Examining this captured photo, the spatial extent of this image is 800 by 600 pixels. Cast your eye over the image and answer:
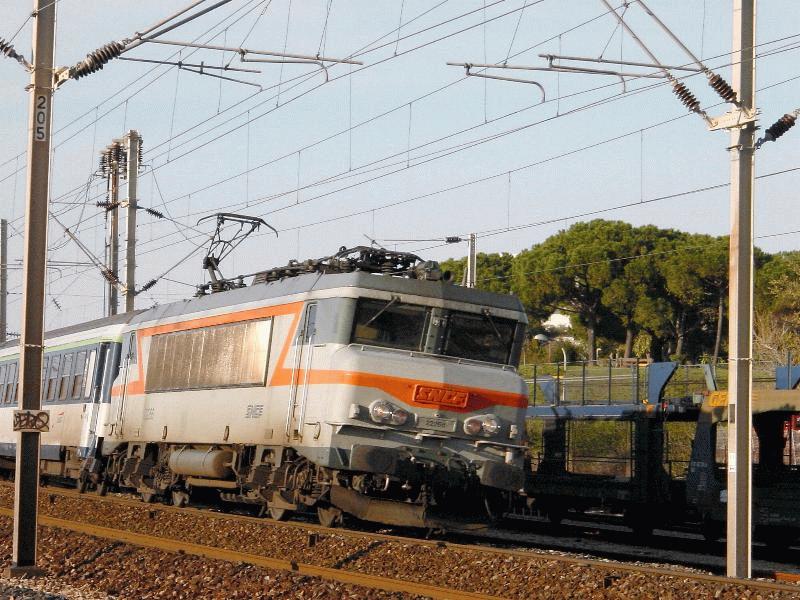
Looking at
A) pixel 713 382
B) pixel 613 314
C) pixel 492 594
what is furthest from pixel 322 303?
pixel 613 314

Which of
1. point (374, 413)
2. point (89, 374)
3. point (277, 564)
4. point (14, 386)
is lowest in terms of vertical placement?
point (277, 564)

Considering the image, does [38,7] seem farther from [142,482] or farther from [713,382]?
[713,382]

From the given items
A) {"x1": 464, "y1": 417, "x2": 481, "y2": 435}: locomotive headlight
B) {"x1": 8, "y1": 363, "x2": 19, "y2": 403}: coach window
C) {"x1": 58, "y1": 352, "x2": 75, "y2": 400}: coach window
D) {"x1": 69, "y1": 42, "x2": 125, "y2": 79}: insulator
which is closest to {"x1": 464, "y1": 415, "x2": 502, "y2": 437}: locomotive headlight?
{"x1": 464, "y1": 417, "x2": 481, "y2": 435}: locomotive headlight

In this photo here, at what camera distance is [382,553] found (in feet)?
45.5

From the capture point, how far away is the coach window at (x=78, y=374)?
24328 millimetres

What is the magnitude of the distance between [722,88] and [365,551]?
263 inches

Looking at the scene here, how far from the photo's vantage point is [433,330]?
16.0 meters

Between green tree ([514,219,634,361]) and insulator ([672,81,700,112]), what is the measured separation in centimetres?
4102

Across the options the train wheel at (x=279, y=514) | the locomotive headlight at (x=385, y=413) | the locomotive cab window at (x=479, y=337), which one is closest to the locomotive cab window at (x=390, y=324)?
the locomotive cab window at (x=479, y=337)

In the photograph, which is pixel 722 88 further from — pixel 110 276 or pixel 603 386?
pixel 110 276

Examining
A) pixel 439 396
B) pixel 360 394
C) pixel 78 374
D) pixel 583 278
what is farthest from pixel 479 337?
pixel 583 278

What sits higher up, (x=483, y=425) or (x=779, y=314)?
(x=779, y=314)

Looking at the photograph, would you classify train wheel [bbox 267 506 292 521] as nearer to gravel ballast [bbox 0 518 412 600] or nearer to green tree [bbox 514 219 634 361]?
gravel ballast [bbox 0 518 412 600]

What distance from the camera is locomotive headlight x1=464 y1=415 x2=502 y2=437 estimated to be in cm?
1570
